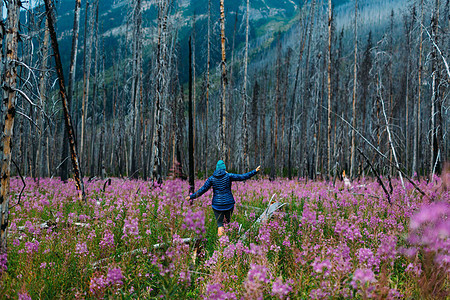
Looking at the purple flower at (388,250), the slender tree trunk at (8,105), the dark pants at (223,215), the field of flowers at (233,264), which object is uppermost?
the slender tree trunk at (8,105)

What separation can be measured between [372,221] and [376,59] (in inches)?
383

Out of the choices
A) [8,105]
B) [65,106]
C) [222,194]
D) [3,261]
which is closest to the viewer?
[3,261]

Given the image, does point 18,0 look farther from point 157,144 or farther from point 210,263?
point 157,144

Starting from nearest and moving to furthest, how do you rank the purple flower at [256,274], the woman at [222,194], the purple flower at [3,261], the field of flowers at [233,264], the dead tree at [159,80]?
the purple flower at [256,274] → the field of flowers at [233,264] → the purple flower at [3,261] → the woman at [222,194] → the dead tree at [159,80]

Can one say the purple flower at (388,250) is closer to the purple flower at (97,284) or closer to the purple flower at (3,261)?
the purple flower at (97,284)

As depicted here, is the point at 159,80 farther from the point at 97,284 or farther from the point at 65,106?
the point at 97,284

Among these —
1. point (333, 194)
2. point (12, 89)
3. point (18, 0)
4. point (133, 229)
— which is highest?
point (18, 0)

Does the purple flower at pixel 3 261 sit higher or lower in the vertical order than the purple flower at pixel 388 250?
lower

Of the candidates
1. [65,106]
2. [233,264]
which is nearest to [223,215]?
[233,264]

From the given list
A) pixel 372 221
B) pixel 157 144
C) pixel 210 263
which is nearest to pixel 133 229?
pixel 210 263

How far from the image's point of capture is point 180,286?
2.23 meters

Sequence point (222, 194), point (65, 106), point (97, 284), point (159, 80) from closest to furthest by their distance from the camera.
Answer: point (97, 284)
point (222, 194)
point (65, 106)
point (159, 80)

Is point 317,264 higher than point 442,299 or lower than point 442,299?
higher

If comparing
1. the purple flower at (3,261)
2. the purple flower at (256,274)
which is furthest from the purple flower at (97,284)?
the purple flower at (256,274)
